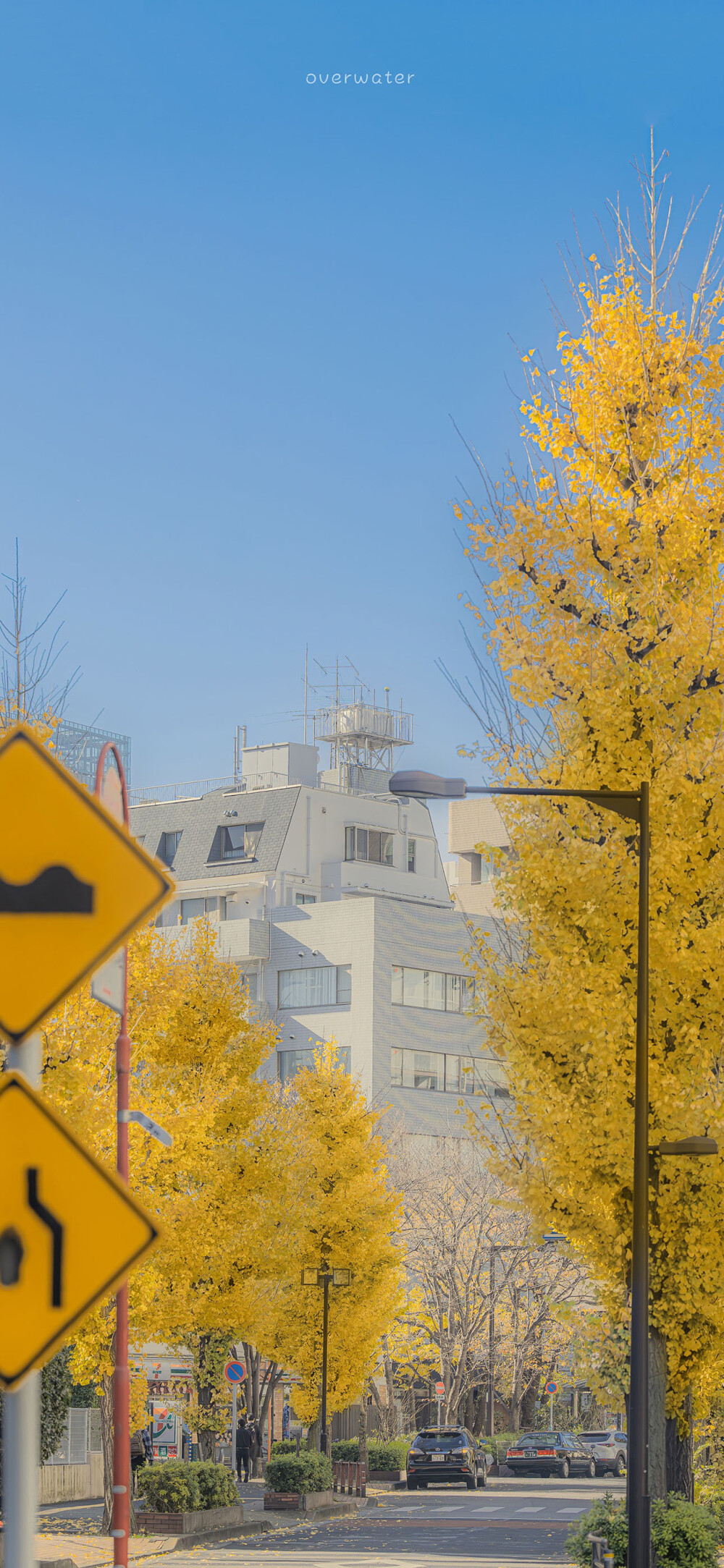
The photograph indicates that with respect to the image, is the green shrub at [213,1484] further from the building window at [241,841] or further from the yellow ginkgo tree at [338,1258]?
the building window at [241,841]

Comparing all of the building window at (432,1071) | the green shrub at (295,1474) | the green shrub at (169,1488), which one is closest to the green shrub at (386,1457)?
the green shrub at (295,1474)

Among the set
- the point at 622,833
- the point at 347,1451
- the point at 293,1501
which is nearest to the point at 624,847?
the point at 622,833

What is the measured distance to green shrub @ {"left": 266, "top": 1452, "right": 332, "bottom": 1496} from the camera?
1436 inches

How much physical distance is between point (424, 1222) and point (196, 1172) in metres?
36.0

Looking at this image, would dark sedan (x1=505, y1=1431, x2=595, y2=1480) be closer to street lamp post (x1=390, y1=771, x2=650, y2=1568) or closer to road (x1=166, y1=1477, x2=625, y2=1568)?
road (x1=166, y1=1477, x2=625, y2=1568)

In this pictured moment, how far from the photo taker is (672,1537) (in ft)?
53.6

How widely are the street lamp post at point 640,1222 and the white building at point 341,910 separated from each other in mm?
55393

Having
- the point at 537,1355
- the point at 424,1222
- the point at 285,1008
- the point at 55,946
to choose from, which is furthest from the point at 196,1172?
the point at 285,1008

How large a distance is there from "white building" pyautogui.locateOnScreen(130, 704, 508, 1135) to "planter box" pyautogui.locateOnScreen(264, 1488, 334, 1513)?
33.4 m

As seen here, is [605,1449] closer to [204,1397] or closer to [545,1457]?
[545,1457]

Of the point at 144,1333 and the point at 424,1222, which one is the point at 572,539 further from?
the point at 424,1222

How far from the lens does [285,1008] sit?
81.3m

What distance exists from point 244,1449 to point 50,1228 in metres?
52.3

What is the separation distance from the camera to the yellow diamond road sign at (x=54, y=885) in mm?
4391
